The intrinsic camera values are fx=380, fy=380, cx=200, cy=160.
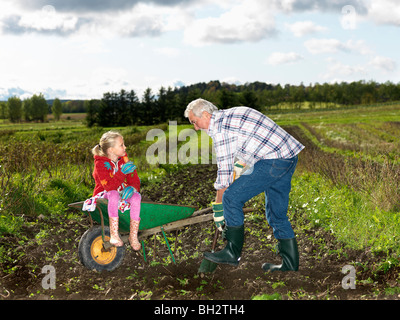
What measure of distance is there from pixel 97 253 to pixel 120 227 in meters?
0.34

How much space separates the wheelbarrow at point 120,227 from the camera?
12.1 ft

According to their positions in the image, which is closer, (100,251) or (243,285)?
(243,285)

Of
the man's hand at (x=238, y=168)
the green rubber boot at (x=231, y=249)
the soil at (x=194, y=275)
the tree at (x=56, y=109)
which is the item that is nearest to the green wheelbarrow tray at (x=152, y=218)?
the soil at (x=194, y=275)

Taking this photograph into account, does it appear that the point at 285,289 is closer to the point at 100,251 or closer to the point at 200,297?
the point at 200,297

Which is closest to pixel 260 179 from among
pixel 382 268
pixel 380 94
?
pixel 382 268

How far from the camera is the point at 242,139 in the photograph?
3391mm

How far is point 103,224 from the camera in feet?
11.9

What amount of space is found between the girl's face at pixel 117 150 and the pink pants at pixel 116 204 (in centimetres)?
33

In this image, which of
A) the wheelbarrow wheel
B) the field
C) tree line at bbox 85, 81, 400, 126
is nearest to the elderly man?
the field

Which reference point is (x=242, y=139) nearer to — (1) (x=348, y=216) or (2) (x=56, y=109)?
(1) (x=348, y=216)

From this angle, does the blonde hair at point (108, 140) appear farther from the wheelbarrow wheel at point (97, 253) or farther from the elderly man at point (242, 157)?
the wheelbarrow wheel at point (97, 253)

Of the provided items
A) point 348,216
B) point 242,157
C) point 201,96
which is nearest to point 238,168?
point 242,157

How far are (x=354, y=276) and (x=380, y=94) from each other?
349ft

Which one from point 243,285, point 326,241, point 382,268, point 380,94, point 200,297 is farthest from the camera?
point 380,94
